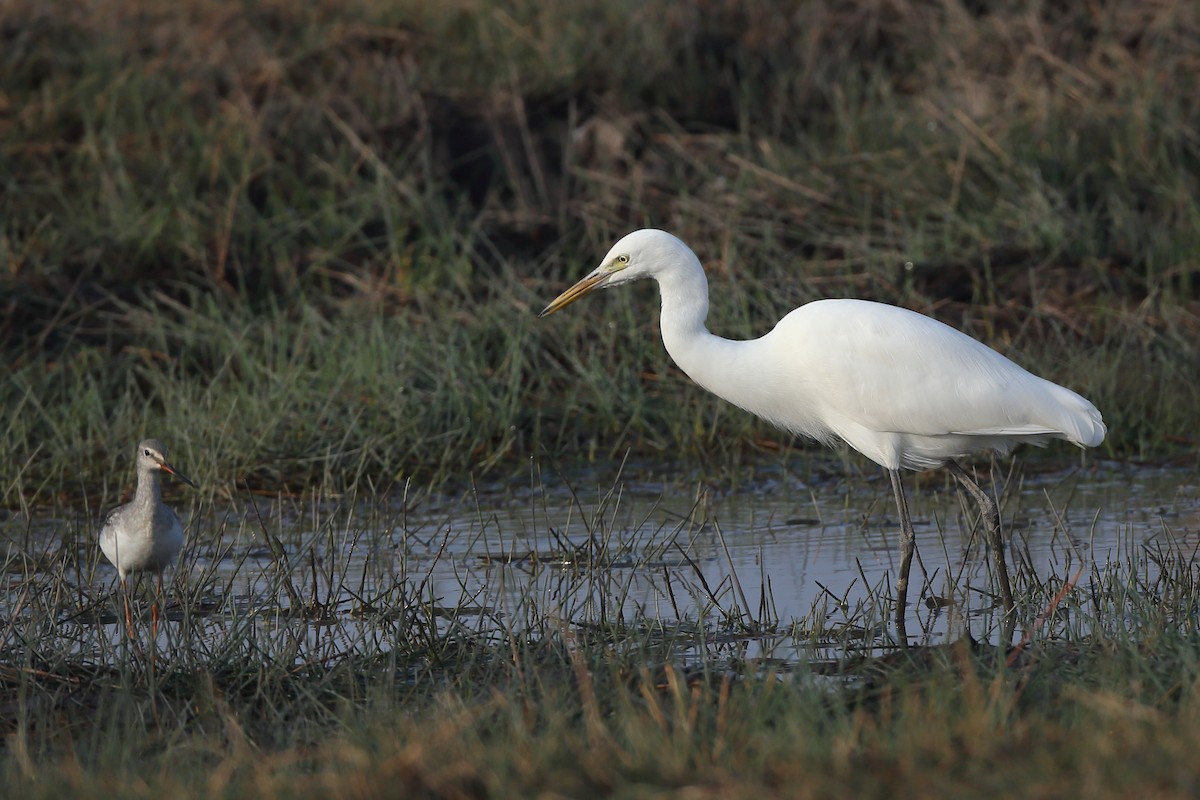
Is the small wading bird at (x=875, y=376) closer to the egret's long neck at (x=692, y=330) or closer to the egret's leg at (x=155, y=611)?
the egret's long neck at (x=692, y=330)

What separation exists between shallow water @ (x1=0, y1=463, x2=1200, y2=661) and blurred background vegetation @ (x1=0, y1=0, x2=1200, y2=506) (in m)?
0.49

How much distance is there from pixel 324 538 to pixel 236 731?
103 inches

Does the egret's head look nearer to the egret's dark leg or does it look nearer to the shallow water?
the shallow water

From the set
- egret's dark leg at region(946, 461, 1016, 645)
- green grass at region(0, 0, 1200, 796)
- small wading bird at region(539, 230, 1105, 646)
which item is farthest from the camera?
small wading bird at region(539, 230, 1105, 646)

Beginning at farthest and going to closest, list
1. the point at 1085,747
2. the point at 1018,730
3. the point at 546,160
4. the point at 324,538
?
the point at 546,160 < the point at 324,538 < the point at 1018,730 < the point at 1085,747

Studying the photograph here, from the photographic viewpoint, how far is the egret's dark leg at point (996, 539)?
439 cm

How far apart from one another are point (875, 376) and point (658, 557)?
868mm

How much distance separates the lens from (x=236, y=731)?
10.8 ft

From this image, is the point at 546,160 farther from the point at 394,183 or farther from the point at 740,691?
the point at 740,691

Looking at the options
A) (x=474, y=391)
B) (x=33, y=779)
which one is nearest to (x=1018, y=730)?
(x=33, y=779)

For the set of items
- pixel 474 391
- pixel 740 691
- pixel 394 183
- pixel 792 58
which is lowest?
pixel 740 691

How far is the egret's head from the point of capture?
5.06m

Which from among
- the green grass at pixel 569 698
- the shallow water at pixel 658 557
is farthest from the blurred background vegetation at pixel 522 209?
the green grass at pixel 569 698

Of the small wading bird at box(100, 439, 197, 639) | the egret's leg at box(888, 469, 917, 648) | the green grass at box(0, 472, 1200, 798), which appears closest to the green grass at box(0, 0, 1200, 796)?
the green grass at box(0, 472, 1200, 798)
